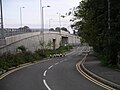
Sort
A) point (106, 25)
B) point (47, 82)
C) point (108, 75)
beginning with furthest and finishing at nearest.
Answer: point (106, 25) < point (108, 75) < point (47, 82)

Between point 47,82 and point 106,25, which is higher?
point 106,25

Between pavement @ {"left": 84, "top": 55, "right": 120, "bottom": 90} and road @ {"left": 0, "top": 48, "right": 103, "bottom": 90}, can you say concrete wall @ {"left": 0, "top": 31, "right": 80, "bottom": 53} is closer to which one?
pavement @ {"left": 84, "top": 55, "right": 120, "bottom": 90}

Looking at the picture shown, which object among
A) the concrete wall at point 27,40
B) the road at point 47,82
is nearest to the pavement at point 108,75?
the road at point 47,82

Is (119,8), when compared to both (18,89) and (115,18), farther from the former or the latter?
(18,89)

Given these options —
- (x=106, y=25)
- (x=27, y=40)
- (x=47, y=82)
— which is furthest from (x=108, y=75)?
(x=27, y=40)

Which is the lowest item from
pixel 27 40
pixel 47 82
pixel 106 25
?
pixel 27 40

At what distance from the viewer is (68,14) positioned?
2366 inches

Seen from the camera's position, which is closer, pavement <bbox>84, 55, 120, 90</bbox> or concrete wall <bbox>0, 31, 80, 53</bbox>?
pavement <bbox>84, 55, 120, 90</bbox>

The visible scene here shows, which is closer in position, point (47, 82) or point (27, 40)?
point (47, 82)

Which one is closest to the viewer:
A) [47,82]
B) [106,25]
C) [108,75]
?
[47,82]

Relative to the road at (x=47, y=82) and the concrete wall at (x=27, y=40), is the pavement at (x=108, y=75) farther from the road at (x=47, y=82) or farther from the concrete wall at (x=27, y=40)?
the concrete wall at (x=27, y=40)

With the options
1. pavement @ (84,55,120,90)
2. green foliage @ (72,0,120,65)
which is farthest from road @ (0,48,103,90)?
green foliage @ (72,0,120,65)

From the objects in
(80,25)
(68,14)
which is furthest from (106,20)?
(80,25)

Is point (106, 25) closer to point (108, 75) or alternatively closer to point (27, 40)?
point (108, 75)
